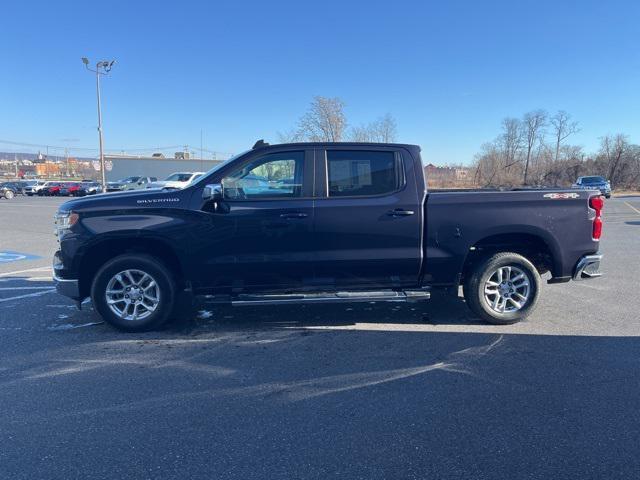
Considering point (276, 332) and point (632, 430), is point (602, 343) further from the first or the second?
point (276, 332)

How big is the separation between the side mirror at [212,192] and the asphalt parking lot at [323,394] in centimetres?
149

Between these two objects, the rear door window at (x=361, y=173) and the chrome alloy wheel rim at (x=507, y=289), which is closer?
the rear door window at (x=361, y=173)

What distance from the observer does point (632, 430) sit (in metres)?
3.17

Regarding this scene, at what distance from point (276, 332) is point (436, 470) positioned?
9.04ft

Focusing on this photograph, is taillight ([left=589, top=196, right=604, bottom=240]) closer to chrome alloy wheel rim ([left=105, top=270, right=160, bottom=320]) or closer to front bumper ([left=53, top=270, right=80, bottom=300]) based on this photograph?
chrome alloy wheel rim ([left=105, top=270, right=160, bottom=320])

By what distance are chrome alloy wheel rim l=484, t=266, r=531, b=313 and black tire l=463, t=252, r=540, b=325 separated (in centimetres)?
1

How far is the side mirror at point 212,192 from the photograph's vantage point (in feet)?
16.2

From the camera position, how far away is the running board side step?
199 inches

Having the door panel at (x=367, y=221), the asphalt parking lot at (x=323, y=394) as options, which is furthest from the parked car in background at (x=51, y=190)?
the door panel at (x=367, y=221)

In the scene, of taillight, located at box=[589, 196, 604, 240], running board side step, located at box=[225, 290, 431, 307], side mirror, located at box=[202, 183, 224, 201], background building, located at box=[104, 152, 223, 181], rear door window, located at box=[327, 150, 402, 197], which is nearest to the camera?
side mirror, located at box=[202, 183, 224, 201]

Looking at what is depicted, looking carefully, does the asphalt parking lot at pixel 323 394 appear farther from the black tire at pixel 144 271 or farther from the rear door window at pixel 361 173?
the rear door window at pixel 361 173

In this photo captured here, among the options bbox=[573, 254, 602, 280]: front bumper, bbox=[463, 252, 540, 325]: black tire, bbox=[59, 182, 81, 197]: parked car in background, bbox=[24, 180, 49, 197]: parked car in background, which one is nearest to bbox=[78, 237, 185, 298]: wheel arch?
bbox=[463, 252, 540, 325]: black tire

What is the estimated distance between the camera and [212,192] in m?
4.94

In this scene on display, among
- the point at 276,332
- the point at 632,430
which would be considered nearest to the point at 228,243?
the point at 276,332
